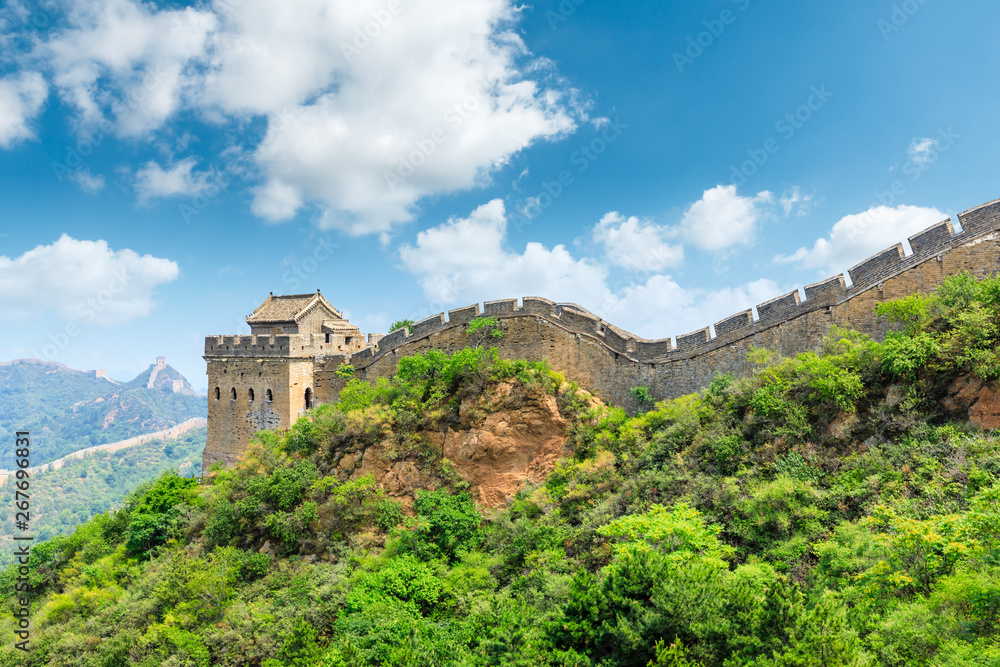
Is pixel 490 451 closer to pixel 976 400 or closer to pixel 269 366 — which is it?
pixel 976 400

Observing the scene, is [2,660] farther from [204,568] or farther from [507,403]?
[507,403]

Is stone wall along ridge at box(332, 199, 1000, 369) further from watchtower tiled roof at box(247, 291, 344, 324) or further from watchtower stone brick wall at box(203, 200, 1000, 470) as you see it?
watchtower tiled roof at box(247, 291, 344, 324)

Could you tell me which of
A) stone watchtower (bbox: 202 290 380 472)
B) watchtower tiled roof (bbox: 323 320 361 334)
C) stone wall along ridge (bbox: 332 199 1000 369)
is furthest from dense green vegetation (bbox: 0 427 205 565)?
stone wall along ridge (bbox: 332 199 1000 369)

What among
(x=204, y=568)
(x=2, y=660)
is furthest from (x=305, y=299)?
(x=2, y=660)

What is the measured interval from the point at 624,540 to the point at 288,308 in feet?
57.2

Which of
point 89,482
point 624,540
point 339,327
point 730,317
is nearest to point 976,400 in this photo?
point 730,317

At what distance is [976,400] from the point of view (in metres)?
9.41

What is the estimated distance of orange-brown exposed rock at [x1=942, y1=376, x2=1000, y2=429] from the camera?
9.16 meters

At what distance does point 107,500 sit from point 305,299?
13194cm

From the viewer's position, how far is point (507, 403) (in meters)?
15.6

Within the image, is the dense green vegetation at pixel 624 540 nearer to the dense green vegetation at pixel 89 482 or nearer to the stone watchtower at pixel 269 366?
the stone watchtower at pixel 269 366

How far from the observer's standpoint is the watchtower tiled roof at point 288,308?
22.3 m

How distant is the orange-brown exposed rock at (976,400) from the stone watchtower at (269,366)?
1934 cm

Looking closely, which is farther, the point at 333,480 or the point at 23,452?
the point at 23,452
